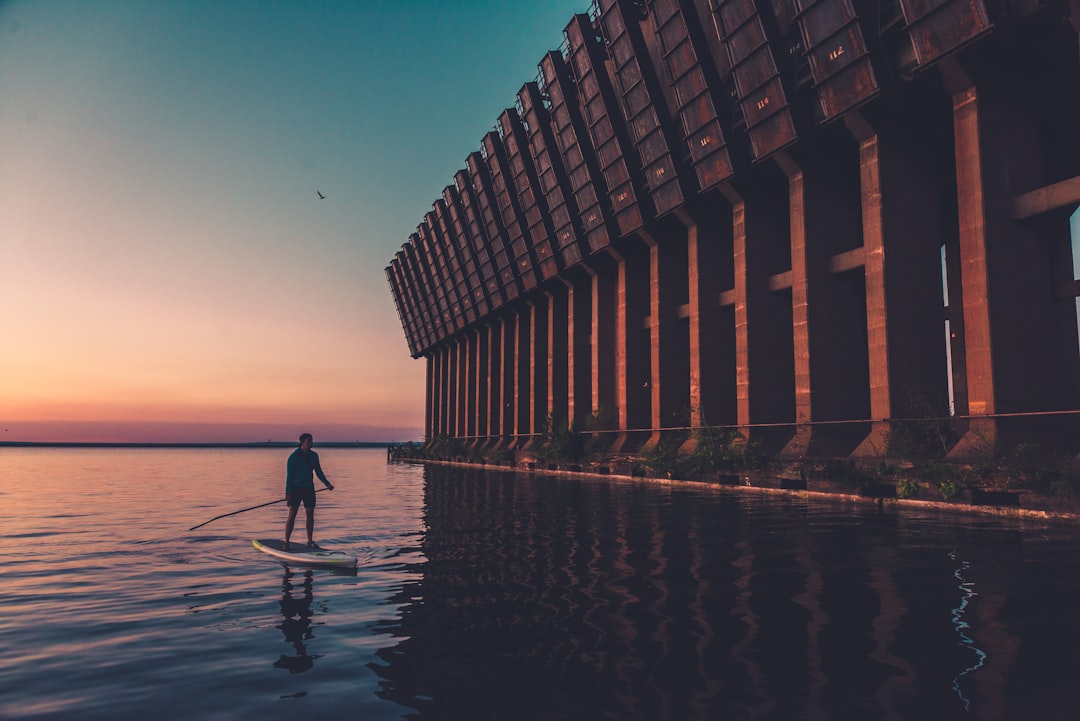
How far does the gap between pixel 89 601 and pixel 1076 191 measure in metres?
24.7

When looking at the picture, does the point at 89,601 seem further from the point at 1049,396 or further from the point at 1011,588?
the point at 1049,396

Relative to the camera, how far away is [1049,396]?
22906mm

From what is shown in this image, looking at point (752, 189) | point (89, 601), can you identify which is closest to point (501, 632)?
point (89, 601)

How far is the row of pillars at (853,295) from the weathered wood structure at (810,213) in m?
0.09

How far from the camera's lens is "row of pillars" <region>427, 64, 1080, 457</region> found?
75.1 ft

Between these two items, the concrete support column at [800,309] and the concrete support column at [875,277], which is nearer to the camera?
the concrete support column at [875,277]

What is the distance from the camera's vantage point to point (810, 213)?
30266 mm

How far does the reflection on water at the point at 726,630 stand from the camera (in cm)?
481

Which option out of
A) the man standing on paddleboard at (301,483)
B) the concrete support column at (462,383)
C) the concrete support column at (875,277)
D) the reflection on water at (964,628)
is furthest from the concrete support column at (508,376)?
the reflection on water at (964,628)

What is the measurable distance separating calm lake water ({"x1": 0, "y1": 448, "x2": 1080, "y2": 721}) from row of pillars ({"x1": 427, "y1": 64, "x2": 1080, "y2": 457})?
34.1ft

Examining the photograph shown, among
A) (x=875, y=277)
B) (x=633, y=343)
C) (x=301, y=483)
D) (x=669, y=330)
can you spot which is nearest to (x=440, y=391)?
(x=633, y=343)

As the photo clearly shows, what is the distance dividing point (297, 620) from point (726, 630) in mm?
4056

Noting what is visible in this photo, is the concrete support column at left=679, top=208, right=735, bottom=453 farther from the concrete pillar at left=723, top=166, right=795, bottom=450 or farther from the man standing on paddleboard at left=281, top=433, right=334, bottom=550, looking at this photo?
the man standing on paddleboard at left=281, top=433, right=334, bottom=550

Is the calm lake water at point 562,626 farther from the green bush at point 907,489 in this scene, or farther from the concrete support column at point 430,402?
the concrete support column at point 430,402
